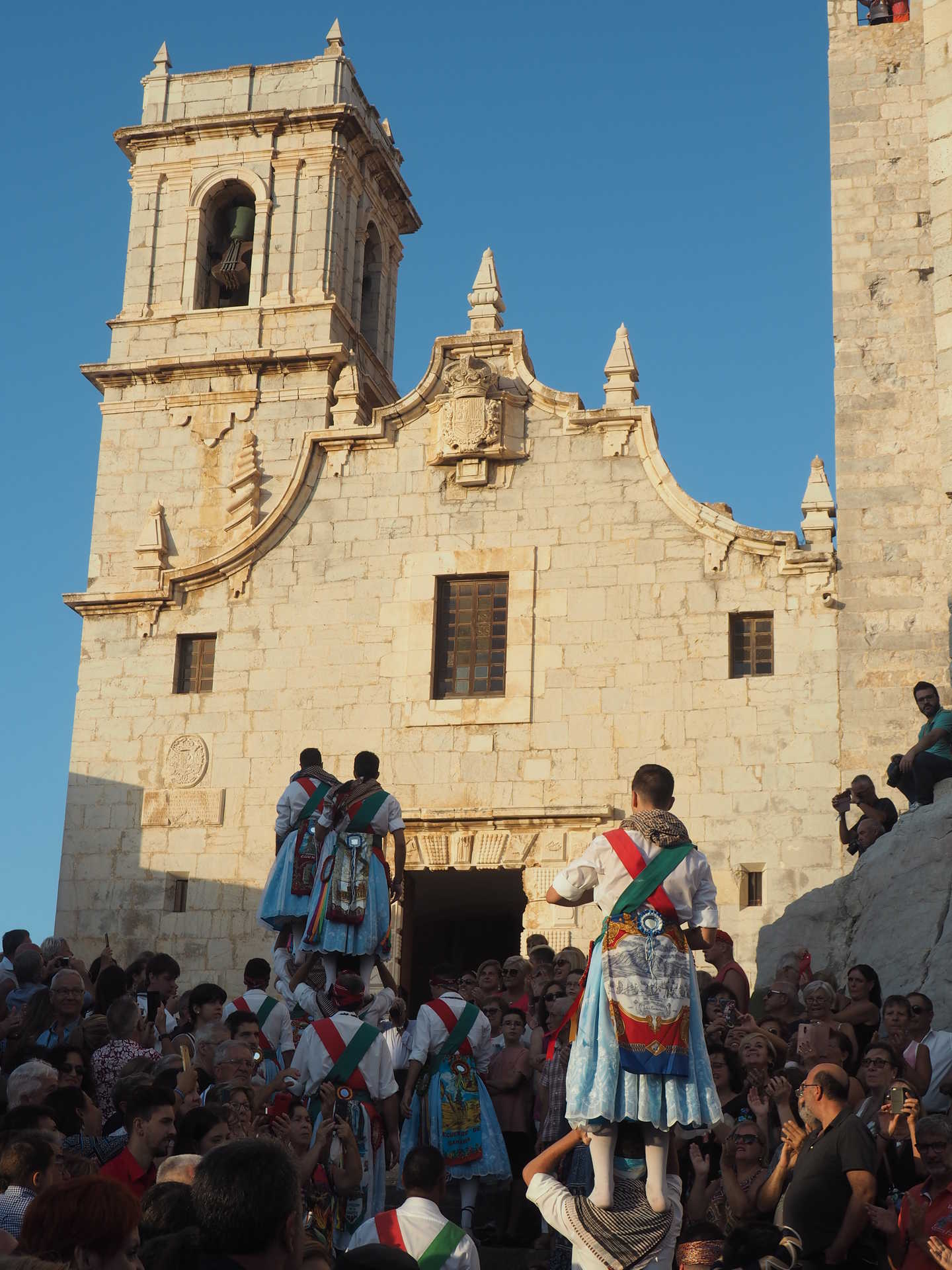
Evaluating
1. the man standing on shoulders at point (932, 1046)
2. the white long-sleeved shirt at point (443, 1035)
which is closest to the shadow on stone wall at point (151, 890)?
the white long-sleeved shirt at point (443, 1035)

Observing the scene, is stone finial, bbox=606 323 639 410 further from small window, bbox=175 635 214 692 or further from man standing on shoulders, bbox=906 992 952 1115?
man standing on shoulders, bbox=906 992 952 1115

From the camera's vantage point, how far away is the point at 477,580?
70.5 feet

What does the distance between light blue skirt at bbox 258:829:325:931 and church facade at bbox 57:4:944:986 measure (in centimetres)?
618

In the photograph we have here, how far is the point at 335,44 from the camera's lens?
2759 centimetres

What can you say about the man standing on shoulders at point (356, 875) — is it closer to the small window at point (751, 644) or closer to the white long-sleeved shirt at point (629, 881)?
the white long-sleeved shirt at point (629, 881)

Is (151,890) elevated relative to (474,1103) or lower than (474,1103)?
elevated

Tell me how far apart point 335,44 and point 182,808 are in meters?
13.1

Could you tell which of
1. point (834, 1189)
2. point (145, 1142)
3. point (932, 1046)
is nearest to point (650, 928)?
point (834, 1189)

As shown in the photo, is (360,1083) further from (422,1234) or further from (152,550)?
(152,550)

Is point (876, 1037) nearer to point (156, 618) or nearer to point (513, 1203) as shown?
point (513, 1203)

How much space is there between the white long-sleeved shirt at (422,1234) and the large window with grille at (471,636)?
1292 cm

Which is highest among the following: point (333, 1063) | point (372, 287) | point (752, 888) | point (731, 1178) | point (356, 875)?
point (372, 287)

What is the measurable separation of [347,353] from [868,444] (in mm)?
8297

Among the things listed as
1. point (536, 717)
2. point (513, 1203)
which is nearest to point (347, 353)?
point (536, 717)
